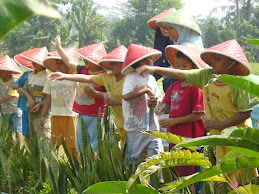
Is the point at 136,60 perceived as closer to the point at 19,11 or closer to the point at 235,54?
the point at 235,54

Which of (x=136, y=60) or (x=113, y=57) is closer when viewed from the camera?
(x=136, y=60)

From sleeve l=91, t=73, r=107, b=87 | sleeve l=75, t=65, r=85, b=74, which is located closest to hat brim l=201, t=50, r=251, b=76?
sleeve l=91, t=73, r=107, b=87

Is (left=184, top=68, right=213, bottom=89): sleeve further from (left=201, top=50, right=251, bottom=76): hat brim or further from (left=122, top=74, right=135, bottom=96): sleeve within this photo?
(left=122, top=74, right=135, bottom=96): sleeve

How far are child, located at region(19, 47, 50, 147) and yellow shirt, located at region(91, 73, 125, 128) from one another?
112cm

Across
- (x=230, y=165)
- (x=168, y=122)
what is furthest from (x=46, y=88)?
(x=230, y=165)

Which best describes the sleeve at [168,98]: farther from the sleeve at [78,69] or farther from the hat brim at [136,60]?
the sleeve at [78,69]

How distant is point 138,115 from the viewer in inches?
113

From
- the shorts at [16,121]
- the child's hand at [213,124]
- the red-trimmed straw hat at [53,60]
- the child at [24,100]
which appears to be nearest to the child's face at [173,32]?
the child's hand at [213,124]

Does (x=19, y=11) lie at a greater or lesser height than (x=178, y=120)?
greater

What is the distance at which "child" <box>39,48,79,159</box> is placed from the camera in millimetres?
3922

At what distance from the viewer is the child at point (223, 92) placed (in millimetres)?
2230

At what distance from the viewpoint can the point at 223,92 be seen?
7.54 ft

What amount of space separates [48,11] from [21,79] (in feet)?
14.1

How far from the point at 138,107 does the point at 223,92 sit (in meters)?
0.78
